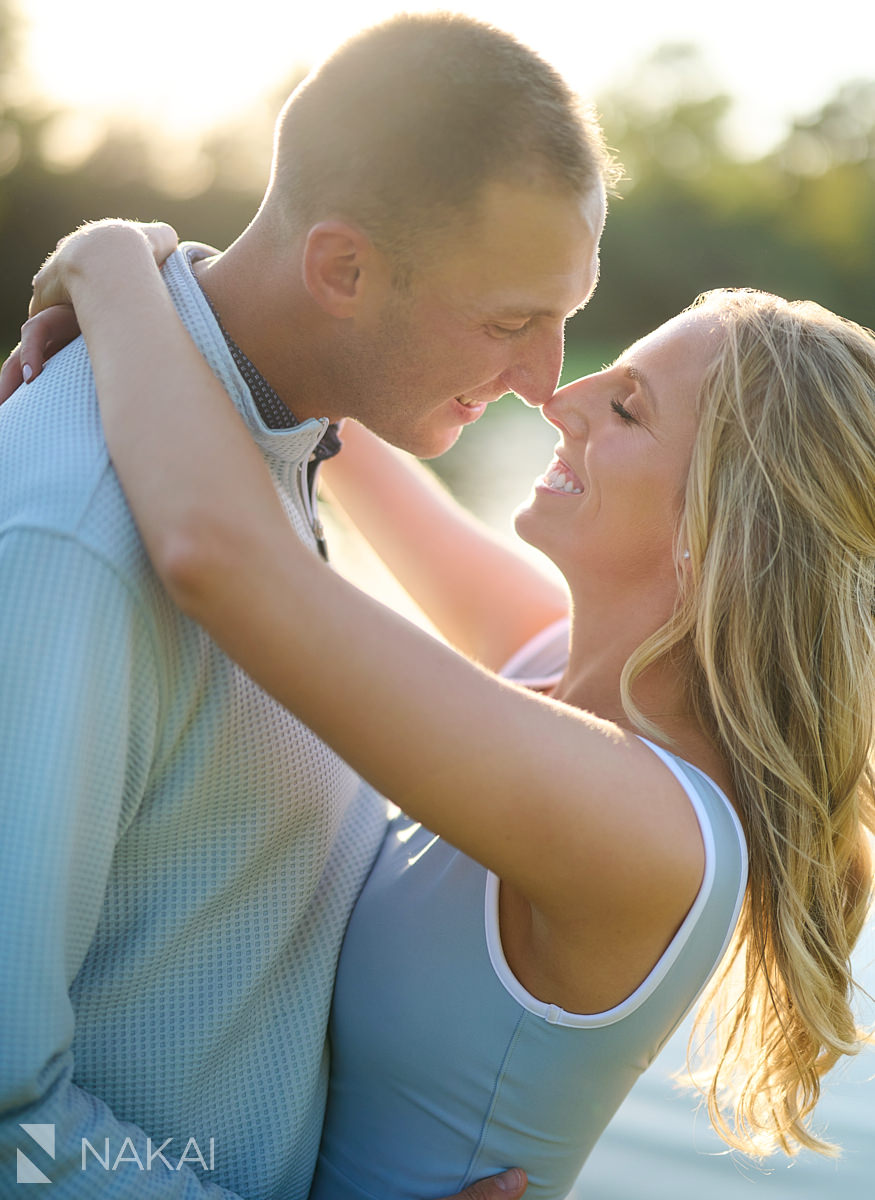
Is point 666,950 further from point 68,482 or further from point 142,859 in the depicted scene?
point 68,482

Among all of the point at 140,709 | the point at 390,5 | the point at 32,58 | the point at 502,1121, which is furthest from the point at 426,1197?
the point at 32,58

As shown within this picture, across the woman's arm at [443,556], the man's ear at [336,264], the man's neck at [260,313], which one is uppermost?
the man's ear at [336,264]

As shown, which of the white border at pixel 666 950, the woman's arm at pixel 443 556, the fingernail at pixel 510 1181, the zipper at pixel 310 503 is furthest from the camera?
the woman's arm at pixel 443 556

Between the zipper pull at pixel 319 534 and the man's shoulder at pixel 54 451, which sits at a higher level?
the man's shoulder at pixel 54 451

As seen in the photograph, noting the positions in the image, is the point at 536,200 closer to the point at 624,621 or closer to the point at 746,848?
the point at 624,621

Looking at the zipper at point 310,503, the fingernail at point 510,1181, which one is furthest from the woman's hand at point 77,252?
the fingernail at point 510,1181

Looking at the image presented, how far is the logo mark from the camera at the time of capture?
1352 mm

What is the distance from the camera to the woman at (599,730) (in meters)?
1.42

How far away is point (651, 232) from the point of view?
25.3 m

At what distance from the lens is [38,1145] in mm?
1359

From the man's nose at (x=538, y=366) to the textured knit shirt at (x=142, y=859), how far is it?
39cm

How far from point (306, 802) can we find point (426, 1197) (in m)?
0.67

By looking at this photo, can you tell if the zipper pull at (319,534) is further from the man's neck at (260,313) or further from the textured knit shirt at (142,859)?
the man's neck at (260,313)

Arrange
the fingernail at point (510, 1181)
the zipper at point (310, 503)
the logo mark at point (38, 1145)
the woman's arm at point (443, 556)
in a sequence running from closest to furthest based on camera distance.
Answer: the logo mark at point (38, 1145), the fingernail at point (510, 1181), the zipper at point (310, 503), the woman's arm at point (443, 556)
